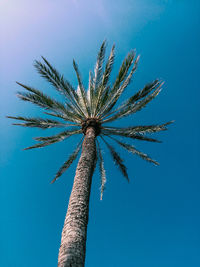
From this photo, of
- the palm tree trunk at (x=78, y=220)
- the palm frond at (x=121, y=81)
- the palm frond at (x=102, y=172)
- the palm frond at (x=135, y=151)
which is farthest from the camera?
the palm frond at (x=102, y=172)

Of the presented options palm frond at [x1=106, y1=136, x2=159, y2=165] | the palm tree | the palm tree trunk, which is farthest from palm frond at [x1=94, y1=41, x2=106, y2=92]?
the palm tree trunk

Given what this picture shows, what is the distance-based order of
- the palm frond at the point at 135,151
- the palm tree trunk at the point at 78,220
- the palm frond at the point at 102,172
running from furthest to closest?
1. the palm frond at the point at 102,172
2. the palm frond at the point at 135,151
3. the palm tree trunk at the point at 78,220

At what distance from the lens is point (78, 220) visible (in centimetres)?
427

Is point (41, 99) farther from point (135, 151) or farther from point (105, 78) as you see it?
point (135, 151)

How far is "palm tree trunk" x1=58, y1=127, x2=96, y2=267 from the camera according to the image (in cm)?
355

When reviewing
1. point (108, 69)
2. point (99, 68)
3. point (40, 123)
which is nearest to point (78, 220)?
point (40, 123)

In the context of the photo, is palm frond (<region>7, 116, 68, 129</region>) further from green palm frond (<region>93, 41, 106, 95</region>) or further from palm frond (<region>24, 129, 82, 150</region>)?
green palm frond (<region>93, 41, 106, 95</region>)

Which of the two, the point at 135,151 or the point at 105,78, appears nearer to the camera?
the point at 105,78

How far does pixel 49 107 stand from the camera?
27.5 ft

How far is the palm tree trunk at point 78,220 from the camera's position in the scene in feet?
11.6

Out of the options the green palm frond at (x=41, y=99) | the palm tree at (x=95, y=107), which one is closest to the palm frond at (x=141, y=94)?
the palm tree at (x=95, y=107)

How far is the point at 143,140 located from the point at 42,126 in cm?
467

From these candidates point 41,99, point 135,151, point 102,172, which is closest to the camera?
point 41,99

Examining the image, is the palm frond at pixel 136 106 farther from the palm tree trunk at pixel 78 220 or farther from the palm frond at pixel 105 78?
the palm tree trunk at pixel 78 220
